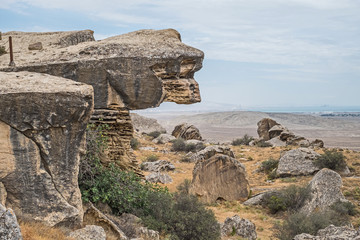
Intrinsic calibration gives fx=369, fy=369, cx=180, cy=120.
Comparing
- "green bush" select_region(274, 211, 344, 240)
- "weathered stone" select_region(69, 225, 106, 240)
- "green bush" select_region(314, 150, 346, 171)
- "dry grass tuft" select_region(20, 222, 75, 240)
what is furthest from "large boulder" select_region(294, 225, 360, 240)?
"green bush" select_region(314, 150, 346, 171)

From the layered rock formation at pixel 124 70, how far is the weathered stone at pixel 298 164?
1143 cm

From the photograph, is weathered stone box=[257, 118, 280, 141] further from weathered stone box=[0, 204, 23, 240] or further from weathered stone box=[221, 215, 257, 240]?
weathered stone box=[0, 204, 23, 240]

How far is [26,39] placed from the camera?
15.2 m

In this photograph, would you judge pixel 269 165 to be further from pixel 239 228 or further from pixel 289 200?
pixel 239 228

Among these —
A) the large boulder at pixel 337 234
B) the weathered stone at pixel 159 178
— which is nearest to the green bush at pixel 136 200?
the large boulder at pixel 337 234

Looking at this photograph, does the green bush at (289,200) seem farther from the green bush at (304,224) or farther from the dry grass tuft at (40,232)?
the dry grass tuft at (40,232)

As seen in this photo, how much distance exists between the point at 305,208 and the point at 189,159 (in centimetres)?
1308

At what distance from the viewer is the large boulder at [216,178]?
16.5m

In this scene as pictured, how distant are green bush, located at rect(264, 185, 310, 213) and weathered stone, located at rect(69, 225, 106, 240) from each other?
969 centimetres

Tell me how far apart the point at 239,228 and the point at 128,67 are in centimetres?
646

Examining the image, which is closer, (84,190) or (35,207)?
(35,207)

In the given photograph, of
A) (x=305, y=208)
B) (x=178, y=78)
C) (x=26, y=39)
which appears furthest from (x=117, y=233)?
(x=26, y=39)

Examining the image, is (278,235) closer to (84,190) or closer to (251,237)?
(251,237)

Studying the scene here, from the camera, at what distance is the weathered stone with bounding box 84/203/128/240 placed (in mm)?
8539
